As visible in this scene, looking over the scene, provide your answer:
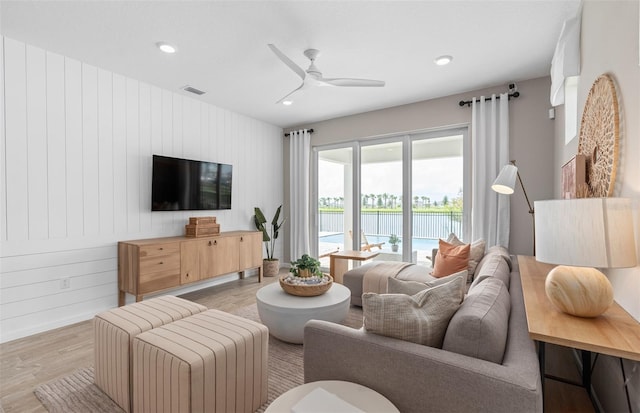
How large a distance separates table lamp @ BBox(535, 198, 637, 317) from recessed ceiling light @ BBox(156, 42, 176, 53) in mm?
3144

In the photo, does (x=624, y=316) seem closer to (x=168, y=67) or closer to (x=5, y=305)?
(x=168, y=67)

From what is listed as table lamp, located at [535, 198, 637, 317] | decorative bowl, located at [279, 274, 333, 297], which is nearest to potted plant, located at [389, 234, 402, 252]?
decorative bowl, located at [279, 274, 333, 297]

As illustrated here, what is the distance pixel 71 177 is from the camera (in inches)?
119

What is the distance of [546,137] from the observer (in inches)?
136

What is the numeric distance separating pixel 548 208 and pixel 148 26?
10.1 ft

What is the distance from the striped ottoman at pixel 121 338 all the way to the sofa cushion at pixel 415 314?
1.35m

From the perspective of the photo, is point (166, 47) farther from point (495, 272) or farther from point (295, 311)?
point (495, 272)

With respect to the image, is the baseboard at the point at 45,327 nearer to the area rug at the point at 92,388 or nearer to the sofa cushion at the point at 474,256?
the area rug at the point at 92,388

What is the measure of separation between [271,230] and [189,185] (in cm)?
186

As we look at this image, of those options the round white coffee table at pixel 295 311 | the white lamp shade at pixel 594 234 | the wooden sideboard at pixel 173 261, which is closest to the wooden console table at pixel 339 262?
the wooden sideboard at pixel 173 261

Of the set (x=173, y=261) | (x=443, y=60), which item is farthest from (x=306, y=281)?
(x=443, y=60)

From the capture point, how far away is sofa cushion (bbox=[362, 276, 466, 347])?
130cm

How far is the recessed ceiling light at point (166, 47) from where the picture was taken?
Answer: 8.93 feet

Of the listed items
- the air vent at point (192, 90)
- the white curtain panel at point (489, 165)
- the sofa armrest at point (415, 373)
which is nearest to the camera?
the sofa armrest at point (415, 373)
